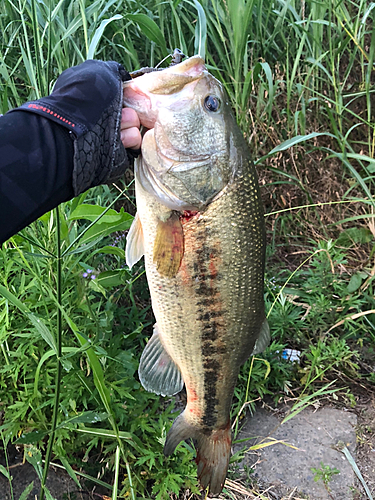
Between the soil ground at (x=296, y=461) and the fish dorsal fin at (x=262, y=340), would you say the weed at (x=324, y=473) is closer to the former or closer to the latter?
the soil ground at (x=296, y=461)

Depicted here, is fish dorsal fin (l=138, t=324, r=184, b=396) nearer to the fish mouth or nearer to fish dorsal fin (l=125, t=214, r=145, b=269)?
fish dorsal fin (l=125, t=214, r=145, b=269)

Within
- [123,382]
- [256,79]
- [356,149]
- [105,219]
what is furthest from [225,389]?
[356,149]

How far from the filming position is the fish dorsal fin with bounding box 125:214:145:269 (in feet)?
4.93

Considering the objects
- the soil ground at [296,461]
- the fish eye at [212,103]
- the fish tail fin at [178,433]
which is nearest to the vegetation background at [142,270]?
the soil ground at [296,461]

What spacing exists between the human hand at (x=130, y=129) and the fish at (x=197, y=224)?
0.02m

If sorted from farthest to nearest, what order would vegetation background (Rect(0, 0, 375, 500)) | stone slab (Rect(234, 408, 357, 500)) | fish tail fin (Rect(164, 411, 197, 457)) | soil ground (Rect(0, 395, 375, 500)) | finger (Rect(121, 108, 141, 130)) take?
stone slab (Rect(234, 408, 357, 500)), soil ground (Rect(0, 395, 375, 500)), vegetation background (Rect(0, 0, 375, 500)), fish tail fin (Rect(164, 411, 197, 457)), finger (Rect(121, 108, 141, 130))

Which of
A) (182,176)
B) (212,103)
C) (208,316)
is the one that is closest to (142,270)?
(208,316)

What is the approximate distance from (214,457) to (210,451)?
26 mm

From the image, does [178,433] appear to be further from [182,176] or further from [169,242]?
[182,176]

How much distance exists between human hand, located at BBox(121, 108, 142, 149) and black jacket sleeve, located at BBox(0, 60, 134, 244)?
59 mm

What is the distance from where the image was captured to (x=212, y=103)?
1.36 m

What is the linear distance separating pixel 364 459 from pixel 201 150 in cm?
195

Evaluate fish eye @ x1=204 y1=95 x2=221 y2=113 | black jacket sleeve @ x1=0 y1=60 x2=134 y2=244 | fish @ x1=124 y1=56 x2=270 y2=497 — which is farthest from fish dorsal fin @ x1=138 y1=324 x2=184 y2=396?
fish eye @ x1=204 y1=95 x2=221 y2=113

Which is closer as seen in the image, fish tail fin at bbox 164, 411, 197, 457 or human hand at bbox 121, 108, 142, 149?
human hand at bbox 121, 108, 142, 149
